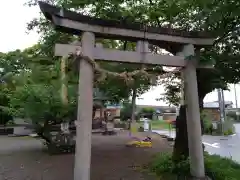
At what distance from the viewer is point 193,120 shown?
5984 millimetres

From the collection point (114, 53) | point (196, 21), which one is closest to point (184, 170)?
point (114, 53)

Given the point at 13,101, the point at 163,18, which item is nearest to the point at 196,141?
the point at 163,18

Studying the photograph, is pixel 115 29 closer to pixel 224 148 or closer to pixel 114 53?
pixel 114 53

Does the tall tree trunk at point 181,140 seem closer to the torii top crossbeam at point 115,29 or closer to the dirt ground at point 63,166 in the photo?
the dirt ground at point 63,166

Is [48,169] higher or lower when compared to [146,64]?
lower

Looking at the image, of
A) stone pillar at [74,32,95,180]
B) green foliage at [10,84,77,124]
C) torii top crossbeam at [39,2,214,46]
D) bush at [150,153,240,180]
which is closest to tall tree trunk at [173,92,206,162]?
bush at [150,153,240,180]

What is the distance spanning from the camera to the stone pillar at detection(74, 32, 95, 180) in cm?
491

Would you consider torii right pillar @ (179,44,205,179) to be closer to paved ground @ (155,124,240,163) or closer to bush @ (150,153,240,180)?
bush @ (150,153,240,180)

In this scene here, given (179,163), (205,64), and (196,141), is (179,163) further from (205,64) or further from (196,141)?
(205,64)

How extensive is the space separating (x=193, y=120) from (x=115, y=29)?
2.65 metres

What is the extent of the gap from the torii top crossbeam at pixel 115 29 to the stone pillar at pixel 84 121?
14.5 inches

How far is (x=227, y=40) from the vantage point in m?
7.73

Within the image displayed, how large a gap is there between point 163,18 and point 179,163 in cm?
426

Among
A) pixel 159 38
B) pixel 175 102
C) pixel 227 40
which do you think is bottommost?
pixel 175 102
